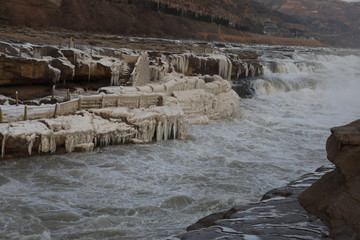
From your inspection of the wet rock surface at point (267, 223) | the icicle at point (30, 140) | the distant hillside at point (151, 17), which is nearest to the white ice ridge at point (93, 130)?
the icicle at point (30, 140)

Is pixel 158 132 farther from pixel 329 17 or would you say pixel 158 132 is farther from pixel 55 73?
pixel 329 17

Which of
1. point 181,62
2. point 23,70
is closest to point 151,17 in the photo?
point 181,62

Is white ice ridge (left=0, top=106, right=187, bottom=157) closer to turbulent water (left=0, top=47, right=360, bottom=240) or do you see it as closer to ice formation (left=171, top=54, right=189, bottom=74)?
turbulent water (left=0, top=47, right=360, bottom=240)

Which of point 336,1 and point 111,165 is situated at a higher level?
point 336,1

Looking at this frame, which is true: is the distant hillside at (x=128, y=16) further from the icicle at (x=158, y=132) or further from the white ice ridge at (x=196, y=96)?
the icicle at (x=158, y=132)

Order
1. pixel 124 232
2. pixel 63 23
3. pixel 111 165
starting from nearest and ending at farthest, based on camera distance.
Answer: pixel 124 232
pixel 111 165
pixel 63 23

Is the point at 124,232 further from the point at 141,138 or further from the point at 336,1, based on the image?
the point at 336,1

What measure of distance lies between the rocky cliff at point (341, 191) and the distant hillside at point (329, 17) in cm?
10138

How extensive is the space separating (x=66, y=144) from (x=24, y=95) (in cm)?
476

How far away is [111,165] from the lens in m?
11.7

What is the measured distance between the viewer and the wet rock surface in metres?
5.50

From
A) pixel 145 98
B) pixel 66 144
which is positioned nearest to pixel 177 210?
pixel 66 144

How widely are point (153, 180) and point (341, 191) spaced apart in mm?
5714

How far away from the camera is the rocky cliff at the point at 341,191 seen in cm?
537
